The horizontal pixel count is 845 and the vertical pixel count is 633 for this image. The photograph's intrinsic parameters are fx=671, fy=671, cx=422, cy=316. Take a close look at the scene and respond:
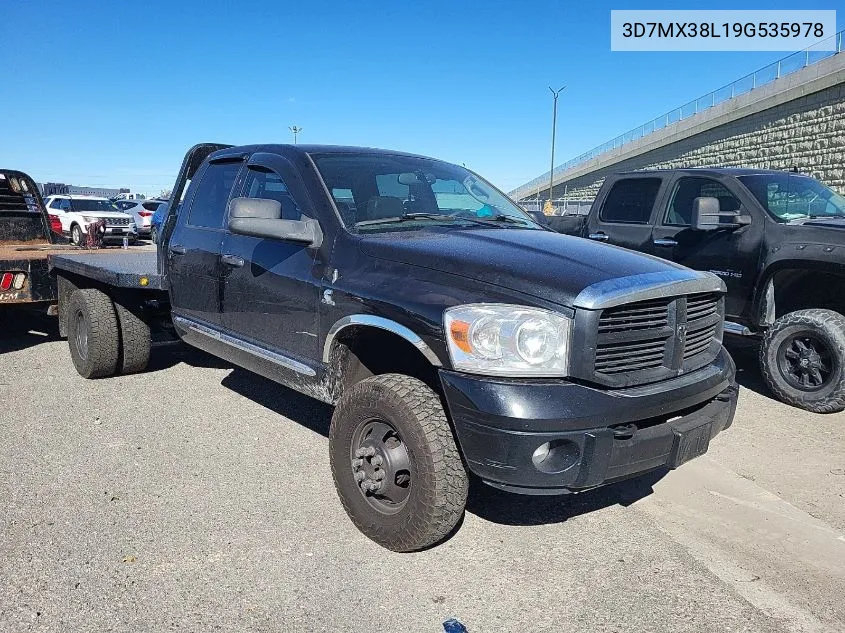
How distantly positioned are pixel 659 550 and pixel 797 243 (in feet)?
11.0

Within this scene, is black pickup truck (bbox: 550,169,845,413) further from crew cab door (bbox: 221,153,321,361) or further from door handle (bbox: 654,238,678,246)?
crew cab door (bbox: 221,153,321,361)

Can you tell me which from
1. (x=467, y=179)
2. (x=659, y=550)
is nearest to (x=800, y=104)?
(x=467, y=179)

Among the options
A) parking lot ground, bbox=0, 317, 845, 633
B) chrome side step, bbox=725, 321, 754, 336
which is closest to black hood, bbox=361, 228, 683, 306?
parking lot ground, bbox=0, 317, 845, 633

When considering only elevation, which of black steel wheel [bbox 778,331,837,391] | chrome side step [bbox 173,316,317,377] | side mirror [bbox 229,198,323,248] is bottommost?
black steel wheel [bbox 778,331,837,391]

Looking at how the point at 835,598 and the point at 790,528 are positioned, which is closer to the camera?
the point at 835,598

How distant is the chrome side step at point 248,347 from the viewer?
3.61 m

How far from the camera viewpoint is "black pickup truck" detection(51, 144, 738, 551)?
8.60 ft

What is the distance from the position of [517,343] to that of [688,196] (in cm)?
460

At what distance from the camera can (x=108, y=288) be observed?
570cm

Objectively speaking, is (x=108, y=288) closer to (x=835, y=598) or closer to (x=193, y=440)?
(x=193, y=440)

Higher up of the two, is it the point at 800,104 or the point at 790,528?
the point at 800,104

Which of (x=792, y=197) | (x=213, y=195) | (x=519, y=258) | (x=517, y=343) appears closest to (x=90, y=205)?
(x=213, y=195)

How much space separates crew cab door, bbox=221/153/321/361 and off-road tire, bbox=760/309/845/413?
3949 mm

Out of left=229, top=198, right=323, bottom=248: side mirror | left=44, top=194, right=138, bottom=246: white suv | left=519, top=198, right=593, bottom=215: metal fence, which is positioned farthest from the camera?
left=44, top=194, right=138, bottom=246: white suv
